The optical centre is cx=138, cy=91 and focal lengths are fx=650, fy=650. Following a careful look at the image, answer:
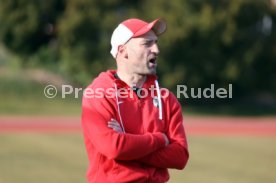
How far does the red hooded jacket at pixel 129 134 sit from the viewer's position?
12.3 feet

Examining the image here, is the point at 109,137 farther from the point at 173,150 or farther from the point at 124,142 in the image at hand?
the point at 173,150

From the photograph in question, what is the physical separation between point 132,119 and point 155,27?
0.57 metres

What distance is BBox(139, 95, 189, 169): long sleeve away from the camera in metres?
3.85

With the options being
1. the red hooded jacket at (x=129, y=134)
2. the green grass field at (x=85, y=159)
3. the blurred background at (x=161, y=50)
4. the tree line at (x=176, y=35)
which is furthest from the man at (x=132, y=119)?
the tree line at (x=176, y=35)

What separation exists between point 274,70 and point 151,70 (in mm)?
31083

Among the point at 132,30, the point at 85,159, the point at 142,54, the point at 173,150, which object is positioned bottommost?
the point at 85,159

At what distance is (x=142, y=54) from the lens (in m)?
3.79

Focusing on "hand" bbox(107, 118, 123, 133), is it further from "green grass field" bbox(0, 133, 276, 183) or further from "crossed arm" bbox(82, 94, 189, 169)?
"green grass field" bbox(0, 133, 276, 183)

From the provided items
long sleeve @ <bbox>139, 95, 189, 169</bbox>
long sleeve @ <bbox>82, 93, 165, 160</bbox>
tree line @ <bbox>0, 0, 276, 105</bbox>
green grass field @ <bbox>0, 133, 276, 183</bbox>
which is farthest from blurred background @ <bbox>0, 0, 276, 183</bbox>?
long sleeve @ <bbox>82, 93, 165, 160</bbox>

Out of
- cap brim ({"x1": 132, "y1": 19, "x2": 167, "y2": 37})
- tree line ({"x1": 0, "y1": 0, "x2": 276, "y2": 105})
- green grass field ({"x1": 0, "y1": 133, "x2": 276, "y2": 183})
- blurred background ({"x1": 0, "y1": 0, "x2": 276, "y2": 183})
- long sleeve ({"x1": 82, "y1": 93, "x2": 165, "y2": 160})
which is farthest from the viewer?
tree line ({"x1": 0, "y1": 0, "x2": 276, "y2": 105})

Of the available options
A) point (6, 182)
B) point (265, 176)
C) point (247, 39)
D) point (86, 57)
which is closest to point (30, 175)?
point (6, 182)

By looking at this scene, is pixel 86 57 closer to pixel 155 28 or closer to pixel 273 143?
pixel 273 143

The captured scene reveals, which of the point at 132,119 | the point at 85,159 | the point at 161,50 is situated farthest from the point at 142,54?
the point at 161,50

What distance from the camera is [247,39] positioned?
32875 millimetres
